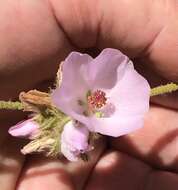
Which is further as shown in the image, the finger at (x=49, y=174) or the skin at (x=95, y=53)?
the finger at (x=49, y=174)

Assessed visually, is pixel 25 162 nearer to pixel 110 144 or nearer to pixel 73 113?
pixel 110 144

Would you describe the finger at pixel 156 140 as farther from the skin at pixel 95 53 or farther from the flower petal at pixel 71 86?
the flower petal at pixel 71 86

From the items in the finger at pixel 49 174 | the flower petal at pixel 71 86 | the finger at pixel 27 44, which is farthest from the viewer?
the finger at pixel 49 174

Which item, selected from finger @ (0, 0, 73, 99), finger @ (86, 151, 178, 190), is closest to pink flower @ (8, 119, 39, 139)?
finger @ (0, 0, 73, 99)

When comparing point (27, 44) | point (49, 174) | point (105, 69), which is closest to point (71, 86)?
point (105, 69)

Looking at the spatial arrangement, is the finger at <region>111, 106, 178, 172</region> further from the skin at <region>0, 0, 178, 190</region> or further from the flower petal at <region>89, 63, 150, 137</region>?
the flower petal at <region>89, 63, 150, 137</region>

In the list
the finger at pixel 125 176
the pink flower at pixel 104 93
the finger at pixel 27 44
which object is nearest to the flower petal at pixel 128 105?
the pink flower at pixel 104 93

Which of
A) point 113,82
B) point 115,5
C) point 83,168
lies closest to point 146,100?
point 113,82
